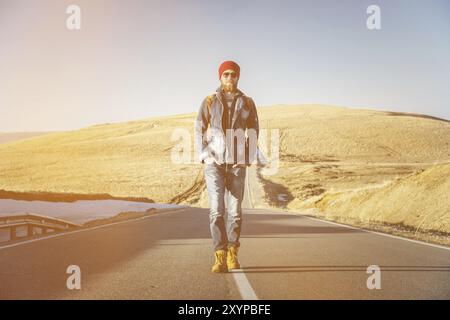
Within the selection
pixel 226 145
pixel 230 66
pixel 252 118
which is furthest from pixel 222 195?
pixel 230 66

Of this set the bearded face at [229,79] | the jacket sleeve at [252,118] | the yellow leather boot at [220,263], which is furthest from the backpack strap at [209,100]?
the yellow leather boot at [220,263]

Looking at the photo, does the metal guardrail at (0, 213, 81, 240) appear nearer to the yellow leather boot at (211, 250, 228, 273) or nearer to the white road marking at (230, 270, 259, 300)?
the yellow leather boot at (211, 250, 228, 273)

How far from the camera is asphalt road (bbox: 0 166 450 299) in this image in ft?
17.2

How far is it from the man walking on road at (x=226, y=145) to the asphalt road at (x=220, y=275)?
499mm

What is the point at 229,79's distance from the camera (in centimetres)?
641

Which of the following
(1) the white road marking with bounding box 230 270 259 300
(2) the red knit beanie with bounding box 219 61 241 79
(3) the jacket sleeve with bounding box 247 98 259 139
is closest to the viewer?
(1) the white road marking with bounding box 230 270 259 300

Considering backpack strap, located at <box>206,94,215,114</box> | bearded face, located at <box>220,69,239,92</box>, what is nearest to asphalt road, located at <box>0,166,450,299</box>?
backpack strap, located at <box>206,94,215,114</box>

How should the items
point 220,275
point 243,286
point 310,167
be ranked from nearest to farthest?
point 243,286, point 220,275, point 310,167

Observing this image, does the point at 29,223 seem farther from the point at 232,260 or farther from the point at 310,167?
the point at 310,167

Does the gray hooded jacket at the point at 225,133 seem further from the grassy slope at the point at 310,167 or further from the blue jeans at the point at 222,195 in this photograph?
the grassy slope at the point at 310,167

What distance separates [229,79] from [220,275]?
2.27m

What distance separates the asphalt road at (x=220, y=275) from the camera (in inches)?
206
